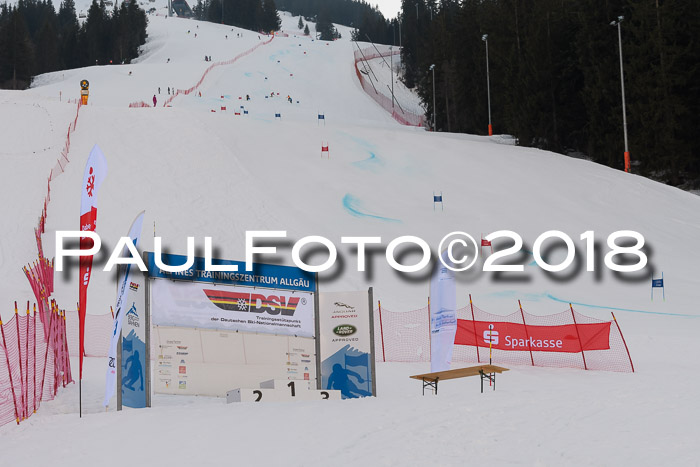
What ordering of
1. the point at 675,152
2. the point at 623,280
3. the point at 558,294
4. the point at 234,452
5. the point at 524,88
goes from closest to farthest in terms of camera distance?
the point at 234,452 < the point at 558,294 < the point at 623,280 < the point at 675,152 < the point at 524,88

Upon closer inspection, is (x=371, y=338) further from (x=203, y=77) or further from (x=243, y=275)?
(x=203, y=77)

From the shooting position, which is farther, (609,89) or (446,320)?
(609,89)

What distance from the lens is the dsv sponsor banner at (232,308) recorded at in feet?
34.1

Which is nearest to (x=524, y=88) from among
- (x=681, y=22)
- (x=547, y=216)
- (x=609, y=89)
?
(x=609, y=89)

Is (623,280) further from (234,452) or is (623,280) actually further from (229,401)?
(234,452)

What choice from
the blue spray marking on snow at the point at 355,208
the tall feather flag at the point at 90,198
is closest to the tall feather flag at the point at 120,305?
the tall feather flag at the point at 90,198

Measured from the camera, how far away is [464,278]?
64.6 feet

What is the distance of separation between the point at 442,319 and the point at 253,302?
2.95 metres

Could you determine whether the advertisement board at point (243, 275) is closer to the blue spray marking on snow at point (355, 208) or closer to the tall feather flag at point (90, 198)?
the tall feather flag at point (90, 198)

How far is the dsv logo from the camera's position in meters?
10.7

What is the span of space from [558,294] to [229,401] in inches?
438

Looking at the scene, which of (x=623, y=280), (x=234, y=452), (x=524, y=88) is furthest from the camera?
(x=524, y=88)

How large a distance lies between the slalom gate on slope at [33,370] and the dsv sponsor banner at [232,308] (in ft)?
5.49

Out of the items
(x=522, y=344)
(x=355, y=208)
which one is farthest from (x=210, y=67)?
(x=522, y=344)
